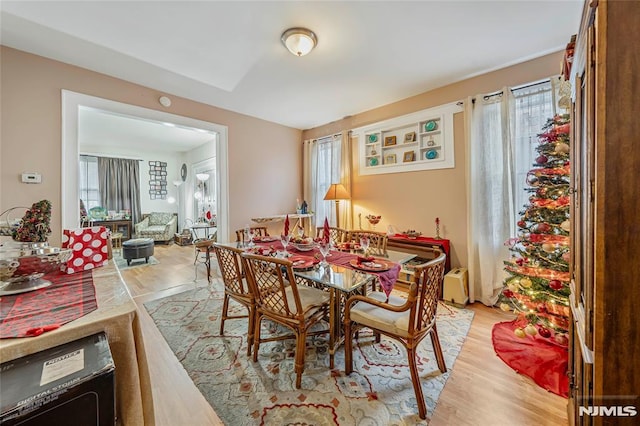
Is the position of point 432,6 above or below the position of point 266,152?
above

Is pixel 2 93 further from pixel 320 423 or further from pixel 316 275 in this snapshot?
pixel 320 423

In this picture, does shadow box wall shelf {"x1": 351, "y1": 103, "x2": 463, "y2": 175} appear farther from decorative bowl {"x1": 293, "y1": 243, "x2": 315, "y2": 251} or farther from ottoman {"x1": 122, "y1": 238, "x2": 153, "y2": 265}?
ottoman {"x1": 122, "y1": 238, "x2": 153, "y2": 265}

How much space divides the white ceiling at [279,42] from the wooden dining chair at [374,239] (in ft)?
6.27

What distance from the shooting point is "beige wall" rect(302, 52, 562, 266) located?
277 centimetres

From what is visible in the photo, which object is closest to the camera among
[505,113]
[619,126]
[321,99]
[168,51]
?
[619,126]

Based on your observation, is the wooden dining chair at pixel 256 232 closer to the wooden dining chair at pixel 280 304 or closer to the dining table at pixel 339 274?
the dining table at pixel 339 274

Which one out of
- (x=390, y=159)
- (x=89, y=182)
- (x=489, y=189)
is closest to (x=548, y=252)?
(x=489, y=189)

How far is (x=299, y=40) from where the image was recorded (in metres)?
2.18

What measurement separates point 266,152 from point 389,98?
2.29 meters

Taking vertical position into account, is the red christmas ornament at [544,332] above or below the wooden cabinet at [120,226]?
below

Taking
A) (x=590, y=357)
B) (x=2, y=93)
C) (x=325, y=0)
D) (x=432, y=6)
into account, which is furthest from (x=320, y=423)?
(x=2, y=93)

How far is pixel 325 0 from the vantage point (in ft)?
6.06

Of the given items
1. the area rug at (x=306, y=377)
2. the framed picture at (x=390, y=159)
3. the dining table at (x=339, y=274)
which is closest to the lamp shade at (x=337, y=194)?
the framed picture at (x=390, y=159)

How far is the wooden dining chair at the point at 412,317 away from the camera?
1.42 metres
